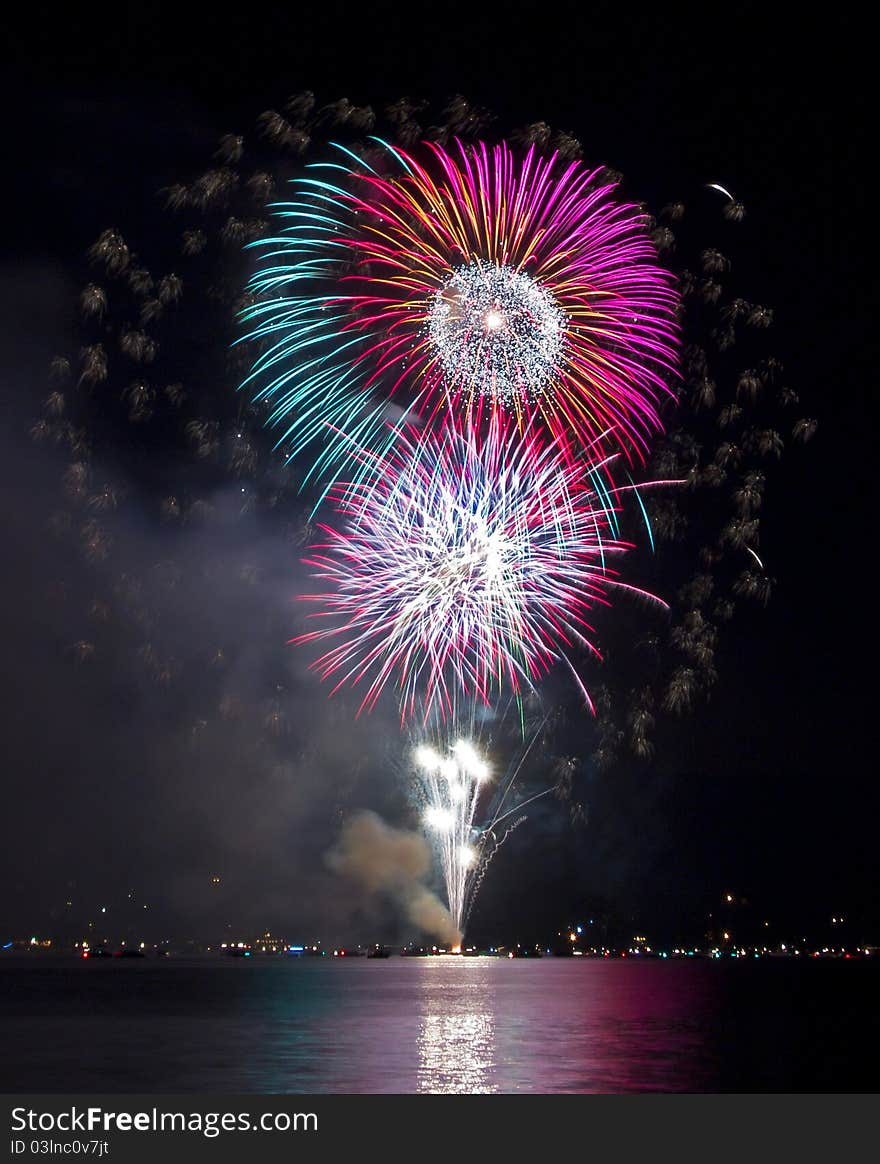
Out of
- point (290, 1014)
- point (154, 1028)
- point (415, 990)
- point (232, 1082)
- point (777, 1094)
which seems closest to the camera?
point (777, 1094)

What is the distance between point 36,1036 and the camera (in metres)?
61.1

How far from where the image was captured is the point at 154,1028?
68.9 meters

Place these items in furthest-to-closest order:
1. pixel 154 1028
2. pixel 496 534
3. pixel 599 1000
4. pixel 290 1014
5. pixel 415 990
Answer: pixel 415 990
pixel 599 1000
pixel 290 1014
pixel 154 1028
pixel 496 534

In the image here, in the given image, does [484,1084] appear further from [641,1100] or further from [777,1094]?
[777,1094]

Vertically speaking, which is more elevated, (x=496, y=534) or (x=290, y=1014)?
(x=496, y=534)

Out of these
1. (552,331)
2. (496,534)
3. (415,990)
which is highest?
(552,331)

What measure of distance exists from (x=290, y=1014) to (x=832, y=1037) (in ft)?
113

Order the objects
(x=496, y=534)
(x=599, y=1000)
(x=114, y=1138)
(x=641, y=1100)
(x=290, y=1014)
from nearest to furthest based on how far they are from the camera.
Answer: (x=114, y=1138) < (x=641, y=1100) < (x=496, y=534) < (x=290, y=1014) < (x=599, y=1000)

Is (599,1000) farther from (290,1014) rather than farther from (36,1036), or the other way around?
(36,1036)

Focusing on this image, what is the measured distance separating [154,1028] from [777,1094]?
4167 cm

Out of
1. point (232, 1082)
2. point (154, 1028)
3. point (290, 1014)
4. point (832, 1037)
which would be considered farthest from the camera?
point (290, 1014)

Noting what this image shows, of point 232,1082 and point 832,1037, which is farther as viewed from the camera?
point 832,1037

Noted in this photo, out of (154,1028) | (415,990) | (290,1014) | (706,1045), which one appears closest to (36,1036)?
(154,1028)

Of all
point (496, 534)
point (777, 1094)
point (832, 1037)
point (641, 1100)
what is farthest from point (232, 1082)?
point (832, 1037)
